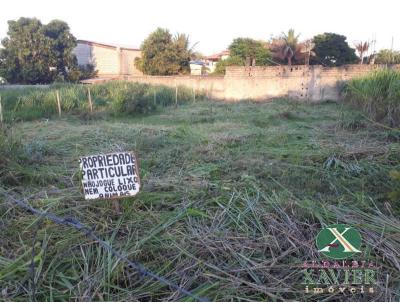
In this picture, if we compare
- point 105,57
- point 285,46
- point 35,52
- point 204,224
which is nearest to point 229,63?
point 285,46

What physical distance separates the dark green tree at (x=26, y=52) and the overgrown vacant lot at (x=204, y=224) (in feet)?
59.6

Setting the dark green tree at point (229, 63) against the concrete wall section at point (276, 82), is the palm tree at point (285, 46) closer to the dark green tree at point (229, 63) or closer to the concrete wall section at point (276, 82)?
the dark green tree at point (229, 63)

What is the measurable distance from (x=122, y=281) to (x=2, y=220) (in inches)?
44.1

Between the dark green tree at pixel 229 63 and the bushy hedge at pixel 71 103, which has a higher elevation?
the dark green tree at pixel 229 63

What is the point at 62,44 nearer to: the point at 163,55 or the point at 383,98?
the point at 163,55

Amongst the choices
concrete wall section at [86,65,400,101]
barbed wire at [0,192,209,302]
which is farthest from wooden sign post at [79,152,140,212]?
concrete wall section at [86,65,400,101]

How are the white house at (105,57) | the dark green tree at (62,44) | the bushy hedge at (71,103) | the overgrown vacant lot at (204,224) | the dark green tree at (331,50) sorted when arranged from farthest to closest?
1. the white house at (105,57)
2. the dark green tree at (331,50)
3. the dark green tree at (62,44)
4. the bushy hedge at (71,103)
5. the overgrown vacant lot at (204,224)

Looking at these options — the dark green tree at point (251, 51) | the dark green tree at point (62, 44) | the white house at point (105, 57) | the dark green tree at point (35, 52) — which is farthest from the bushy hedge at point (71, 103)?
the white house at point (105, 57)

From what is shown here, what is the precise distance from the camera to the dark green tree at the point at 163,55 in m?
20.8

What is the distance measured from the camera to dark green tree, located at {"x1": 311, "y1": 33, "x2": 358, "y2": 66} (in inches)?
843

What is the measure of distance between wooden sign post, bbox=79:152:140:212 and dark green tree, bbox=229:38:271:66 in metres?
20.8

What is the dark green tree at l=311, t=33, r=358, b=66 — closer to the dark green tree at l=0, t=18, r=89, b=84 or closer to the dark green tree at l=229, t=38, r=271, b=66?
the dark green tree at l=229, t=38, r=271, b=66

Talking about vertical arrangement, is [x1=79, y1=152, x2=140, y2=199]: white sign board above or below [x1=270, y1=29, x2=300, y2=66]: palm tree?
below

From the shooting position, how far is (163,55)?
67.7 feet
